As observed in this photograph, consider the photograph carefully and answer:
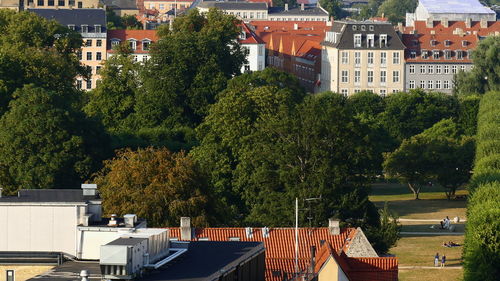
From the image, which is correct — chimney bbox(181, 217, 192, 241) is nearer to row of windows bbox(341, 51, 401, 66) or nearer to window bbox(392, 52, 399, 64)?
row of windows bbox(341, 51, 401, 66)

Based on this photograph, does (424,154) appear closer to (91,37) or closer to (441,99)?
(441,99)

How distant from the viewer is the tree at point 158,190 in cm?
7362

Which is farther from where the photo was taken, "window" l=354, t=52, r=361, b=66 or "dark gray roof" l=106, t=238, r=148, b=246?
"window" l=354, t=52, r=361, b=66

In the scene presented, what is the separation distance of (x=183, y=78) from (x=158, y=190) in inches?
1792

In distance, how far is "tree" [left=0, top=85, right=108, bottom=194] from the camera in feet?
293

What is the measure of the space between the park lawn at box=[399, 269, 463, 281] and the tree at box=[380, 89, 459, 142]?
58.2 meters

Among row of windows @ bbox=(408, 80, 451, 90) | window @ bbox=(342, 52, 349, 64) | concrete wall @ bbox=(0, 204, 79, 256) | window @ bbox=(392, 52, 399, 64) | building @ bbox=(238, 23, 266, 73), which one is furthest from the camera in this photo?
row of windows @ bbox=(408, 80, 451, 90)

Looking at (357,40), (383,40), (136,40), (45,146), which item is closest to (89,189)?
(45,146)

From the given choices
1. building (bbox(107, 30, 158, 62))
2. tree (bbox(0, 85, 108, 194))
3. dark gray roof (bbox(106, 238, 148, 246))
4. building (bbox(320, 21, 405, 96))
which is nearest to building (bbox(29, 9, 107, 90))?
building (bbox(107, 30, 158, 62))

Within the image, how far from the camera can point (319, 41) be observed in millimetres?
195750

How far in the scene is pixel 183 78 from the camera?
393ft

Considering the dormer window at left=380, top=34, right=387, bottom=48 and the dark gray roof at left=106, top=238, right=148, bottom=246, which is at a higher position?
the dormer window at left=380, top=34, right=387, bottom=48

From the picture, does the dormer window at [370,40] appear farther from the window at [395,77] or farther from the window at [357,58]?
the window at [395,77]

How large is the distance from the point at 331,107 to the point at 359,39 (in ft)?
310
